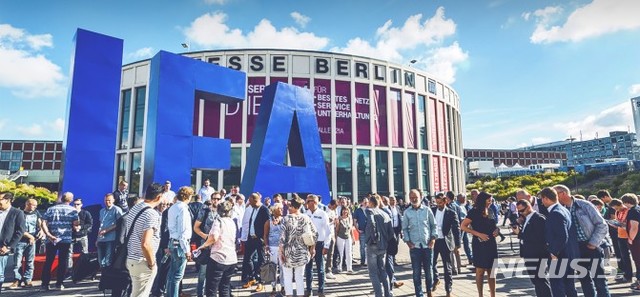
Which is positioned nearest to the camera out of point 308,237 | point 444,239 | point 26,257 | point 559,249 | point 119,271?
point 119,271

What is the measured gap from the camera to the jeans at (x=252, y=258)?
654 centimetres

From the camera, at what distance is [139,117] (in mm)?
27234

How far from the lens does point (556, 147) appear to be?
126 metres

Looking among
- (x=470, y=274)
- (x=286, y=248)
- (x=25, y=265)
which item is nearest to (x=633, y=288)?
(x=470, y=274)

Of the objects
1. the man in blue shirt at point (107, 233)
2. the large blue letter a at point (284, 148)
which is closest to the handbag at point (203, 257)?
the man in blue shirt at point (107, 233)

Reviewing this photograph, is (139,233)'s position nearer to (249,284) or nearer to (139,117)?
(249,284)

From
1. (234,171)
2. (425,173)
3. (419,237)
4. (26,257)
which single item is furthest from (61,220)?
(425,173)

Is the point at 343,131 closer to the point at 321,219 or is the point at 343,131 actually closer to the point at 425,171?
the point at 425,171

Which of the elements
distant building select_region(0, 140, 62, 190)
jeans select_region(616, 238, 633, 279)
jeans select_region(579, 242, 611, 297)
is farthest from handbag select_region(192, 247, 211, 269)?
distant building select_region(0, 140, 62, 190)

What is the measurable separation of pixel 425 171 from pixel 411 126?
4.32 metres

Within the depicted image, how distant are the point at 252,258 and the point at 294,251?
7.82 ft

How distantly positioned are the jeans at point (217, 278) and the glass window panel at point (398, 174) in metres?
25.8

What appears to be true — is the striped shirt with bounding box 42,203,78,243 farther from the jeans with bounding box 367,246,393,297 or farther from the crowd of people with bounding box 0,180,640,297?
the jeans with bounding box 367,246,393,297

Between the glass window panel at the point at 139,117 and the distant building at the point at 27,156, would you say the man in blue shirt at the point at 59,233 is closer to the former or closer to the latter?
A: the glass window panel at the point at 139,117
